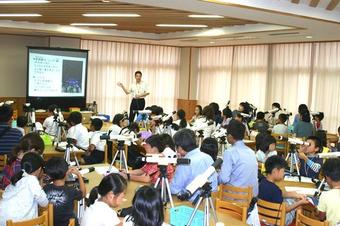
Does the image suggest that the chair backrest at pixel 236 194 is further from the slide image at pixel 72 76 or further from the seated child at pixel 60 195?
the slide image at pixel 72 76

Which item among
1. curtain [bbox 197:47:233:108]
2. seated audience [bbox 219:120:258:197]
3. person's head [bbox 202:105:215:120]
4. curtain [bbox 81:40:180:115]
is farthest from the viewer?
curtain [bbox 197:47:233:108]

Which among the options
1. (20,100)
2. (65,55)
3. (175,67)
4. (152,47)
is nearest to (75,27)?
(65,55)

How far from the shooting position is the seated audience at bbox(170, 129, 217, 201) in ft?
13.2

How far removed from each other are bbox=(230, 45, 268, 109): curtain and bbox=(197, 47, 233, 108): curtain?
0.94ft

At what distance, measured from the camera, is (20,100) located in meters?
11.7

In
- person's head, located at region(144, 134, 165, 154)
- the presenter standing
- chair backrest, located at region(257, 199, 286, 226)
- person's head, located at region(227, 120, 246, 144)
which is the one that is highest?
the presenter standing

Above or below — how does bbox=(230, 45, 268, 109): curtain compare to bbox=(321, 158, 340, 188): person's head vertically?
above

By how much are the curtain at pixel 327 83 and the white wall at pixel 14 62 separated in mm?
7010

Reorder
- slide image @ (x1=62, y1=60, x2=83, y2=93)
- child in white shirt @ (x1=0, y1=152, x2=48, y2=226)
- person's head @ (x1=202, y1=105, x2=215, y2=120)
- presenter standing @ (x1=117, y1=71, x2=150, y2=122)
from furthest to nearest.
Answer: slide image @ (x1=62, y1=60, x2=83, y2=93)
presenter standing @ (x1=117, y1=71, x2=150, y2=122)
person's head @ (x1=202, y1=105, x2=215, y2=120)
child in white shirt @ (x1=0, y1=152, x2=48, y2=226)

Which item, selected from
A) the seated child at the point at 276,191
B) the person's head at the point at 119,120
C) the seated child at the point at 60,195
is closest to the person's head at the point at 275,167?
the seated child at the point at 276,191

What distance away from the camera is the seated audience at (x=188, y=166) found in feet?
13.2

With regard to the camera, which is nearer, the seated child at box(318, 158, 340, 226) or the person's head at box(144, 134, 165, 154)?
the seated child at box(318, 158, 340, 226)

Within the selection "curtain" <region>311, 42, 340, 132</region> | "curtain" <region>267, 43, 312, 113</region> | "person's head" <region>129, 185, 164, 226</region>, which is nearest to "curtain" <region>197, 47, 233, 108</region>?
"curtain" <region>267, 43, 312, 113</region>

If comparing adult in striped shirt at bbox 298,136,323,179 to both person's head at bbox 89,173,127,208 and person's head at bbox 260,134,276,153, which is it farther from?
person's head at bbox 89,173,127,208
